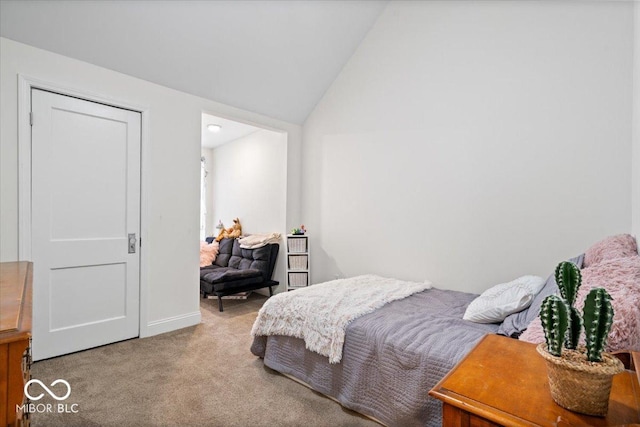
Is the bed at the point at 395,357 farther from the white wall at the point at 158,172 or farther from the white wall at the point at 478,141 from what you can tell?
the white wall at the point at 158,172

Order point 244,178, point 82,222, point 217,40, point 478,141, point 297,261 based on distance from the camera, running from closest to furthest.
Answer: point 82,222
point 478,141
point 217,40
point 297,261
point 244,178

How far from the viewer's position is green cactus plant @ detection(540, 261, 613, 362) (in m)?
0.71

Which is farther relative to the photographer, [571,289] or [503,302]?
[503,302]

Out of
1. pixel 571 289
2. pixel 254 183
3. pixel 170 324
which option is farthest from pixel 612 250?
pixel 254 183

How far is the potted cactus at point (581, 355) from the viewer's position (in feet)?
2.36

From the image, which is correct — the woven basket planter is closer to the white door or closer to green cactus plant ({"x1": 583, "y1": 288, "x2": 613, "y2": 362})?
green cactus plant ({"x1": 583, "y1": 288, "x2": 613, "y2": 362})

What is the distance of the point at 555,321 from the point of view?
772mm

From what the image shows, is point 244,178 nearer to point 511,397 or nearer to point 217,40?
point 217,40

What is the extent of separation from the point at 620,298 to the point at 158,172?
333 centimetres

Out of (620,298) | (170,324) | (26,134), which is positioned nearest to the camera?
(620,298)

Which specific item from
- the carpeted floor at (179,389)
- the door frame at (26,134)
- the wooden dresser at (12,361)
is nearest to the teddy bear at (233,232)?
the carpeted floor at (179,389)

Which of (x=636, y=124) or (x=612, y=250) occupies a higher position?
(x=636, y=124)

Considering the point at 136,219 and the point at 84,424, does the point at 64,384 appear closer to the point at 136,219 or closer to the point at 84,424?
the point at 84,424

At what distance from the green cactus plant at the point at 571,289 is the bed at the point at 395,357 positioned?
81 centimetres
